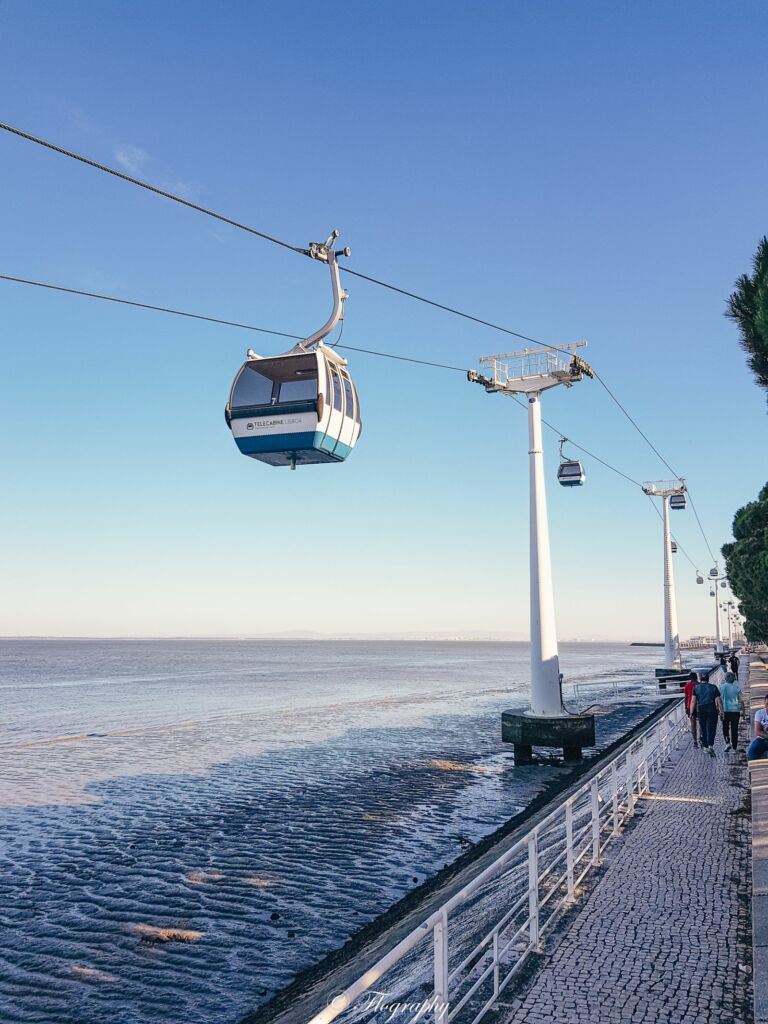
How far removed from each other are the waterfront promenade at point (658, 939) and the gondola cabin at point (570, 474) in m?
13.3

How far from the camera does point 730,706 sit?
1659 cm

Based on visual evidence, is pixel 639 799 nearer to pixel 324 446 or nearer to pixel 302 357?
pixel 324 446

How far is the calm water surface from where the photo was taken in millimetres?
9344

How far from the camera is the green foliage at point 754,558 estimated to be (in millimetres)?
30969

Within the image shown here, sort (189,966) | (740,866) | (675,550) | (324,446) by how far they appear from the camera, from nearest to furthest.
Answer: (740,866)
(189,966)
(324,446)
(675,550)

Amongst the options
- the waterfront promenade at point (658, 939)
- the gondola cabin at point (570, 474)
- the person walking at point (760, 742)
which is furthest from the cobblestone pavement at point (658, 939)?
the gondola cabin at point (570, 474)

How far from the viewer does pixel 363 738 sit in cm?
3269

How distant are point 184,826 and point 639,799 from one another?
10411 millimetres

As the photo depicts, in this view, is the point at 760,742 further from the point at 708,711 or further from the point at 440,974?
the point at 440,974

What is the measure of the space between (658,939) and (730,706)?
11.2 m

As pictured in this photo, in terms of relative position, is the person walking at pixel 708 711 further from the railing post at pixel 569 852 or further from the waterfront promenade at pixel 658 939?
the railing post at pixel 569 852

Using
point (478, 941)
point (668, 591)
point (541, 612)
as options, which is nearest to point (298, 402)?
point (478, 941)

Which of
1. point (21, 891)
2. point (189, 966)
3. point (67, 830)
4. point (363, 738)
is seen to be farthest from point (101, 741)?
point (189, 966)

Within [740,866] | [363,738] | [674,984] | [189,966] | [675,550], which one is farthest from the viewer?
[675,550]
